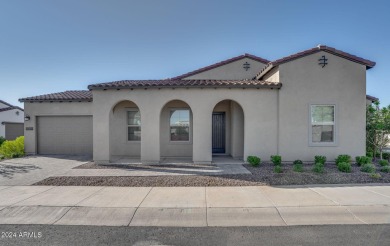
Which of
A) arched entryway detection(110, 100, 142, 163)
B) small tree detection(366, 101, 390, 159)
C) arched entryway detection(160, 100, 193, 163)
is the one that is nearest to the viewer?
small tree detection(366, 101, 390, 159)

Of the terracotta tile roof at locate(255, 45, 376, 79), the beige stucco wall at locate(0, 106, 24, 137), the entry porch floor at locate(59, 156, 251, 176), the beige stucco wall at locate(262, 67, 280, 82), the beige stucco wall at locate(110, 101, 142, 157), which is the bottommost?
the entry porch floor at locate(59, 156, 251, 176)

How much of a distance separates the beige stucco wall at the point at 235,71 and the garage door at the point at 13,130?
20.7m

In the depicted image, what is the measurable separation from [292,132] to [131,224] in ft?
27.2

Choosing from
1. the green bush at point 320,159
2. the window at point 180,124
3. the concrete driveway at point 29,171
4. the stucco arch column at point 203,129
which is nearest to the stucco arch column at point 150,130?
the stucco arch column at point 203,129

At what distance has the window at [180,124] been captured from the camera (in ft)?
40.0

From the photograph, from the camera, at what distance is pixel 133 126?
12516 millimetres

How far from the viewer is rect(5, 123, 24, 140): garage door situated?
72.6 feet

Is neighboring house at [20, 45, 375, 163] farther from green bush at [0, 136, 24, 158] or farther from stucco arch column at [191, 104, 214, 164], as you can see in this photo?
green bush at [0, 136, 24, 158]

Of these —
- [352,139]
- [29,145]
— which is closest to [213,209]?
[352,139]

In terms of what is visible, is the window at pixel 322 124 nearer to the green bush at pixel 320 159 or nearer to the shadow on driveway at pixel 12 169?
the green bush at pixel 320 159

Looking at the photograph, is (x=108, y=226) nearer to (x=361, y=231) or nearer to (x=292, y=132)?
(x=361, y=231)

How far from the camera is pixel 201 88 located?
1015cm

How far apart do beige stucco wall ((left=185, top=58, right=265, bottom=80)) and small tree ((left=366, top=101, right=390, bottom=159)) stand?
6.56 meters

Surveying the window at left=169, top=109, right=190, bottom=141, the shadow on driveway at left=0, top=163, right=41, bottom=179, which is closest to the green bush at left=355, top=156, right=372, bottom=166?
the window at left=169, top=109, right=190, bottom=141
